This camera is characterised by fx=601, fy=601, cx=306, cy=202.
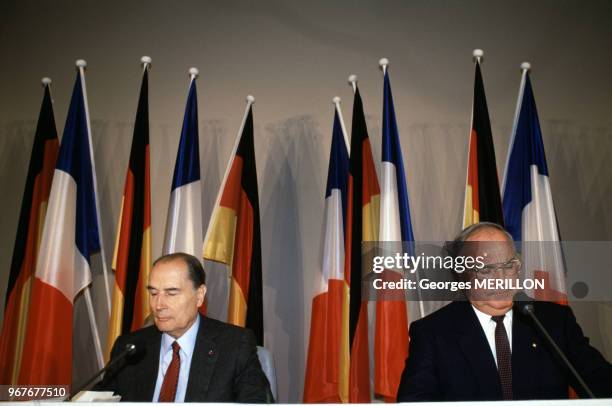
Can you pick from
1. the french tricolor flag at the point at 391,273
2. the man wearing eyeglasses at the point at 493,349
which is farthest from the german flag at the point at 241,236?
the man wearing eyeglasses at the point at 493,349

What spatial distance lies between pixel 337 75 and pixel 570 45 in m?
1.68

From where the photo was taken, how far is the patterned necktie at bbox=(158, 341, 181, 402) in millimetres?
2301

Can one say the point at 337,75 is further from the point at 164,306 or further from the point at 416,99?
the point at 164,306

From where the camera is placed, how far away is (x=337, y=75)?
13.9 feet

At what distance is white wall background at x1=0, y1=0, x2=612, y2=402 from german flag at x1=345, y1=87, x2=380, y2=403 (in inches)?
19.8

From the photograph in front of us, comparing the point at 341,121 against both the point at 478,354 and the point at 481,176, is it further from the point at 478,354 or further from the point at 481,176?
the point at 478,354

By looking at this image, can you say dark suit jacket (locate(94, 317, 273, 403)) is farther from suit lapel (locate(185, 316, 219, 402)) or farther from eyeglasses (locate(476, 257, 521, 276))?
eyeglasses (locate(476, 257, 521, 276))

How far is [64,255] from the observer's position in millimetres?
3350

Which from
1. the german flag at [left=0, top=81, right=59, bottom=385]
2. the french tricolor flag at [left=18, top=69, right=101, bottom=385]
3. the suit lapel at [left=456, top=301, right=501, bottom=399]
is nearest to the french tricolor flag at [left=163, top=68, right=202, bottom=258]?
the french tricolor flag at [left=18, top=69, right=101, bottom=385]

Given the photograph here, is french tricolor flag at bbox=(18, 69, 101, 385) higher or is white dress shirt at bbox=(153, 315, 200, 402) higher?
french tricolor flag at bbox=(18, 69, 101, 385)

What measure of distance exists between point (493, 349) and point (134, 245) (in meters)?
2.12

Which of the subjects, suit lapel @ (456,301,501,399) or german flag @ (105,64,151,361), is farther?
german flag @ (105,64,151,361)

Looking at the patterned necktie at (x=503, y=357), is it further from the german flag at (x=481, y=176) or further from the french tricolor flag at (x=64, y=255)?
the french tricolor flag at (x=64, y=255)

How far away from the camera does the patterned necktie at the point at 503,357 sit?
7.22ft
